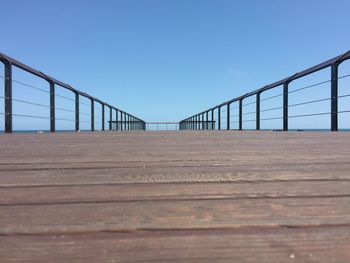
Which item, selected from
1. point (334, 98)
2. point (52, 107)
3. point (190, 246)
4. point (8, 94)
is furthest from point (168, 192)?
point (52, 107)

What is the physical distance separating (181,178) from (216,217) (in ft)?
1.54

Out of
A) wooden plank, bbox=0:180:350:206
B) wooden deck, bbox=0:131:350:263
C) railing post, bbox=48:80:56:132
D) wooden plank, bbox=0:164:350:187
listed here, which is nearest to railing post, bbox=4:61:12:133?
railing post, bbox=48:80:56:132

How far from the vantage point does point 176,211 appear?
40.0 inches

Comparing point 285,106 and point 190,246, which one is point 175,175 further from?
point 285,106

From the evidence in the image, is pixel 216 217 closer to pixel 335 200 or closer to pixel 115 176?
pixel 335 200

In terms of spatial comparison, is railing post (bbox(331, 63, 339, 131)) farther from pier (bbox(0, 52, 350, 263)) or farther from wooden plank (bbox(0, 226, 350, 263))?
wooden plank (bbox(0, 226, 350, 263))

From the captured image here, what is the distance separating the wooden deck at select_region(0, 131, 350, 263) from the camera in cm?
78

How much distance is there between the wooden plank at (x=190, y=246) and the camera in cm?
75

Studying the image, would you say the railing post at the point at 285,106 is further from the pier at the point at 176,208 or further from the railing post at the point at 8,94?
the pier at the point at 176,208

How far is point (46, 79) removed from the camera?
547 centimetres

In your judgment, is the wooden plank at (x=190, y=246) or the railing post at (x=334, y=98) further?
the railing post at (x=334, y=98)

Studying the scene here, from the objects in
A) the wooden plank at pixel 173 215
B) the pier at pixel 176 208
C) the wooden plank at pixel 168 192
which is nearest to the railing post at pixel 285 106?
the pier at pixel 176 208

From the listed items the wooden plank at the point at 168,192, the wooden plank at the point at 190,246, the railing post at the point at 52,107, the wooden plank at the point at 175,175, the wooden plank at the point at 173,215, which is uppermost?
the railing post at the point at 52,107

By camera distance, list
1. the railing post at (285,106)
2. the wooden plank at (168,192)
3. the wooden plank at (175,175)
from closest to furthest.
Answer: the wooden plank at (168,192) < the wooden plank at (175,175) < the railing post at (285,106)
